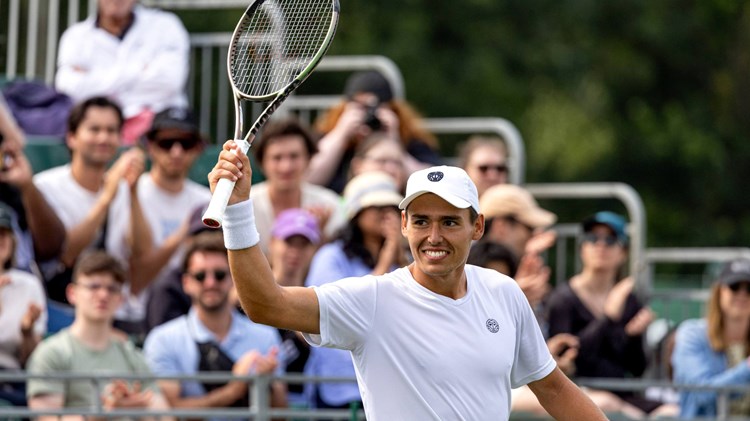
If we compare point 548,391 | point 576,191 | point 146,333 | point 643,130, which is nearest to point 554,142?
point 643,130

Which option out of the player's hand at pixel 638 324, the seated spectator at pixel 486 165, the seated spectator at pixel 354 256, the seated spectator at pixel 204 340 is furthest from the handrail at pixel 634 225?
the seated spectator at pixel 204 340

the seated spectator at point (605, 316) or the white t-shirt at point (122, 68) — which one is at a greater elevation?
the white t-shirt at point (122, 68)

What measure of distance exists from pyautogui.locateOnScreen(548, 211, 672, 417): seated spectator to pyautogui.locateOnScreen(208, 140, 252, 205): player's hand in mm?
4760

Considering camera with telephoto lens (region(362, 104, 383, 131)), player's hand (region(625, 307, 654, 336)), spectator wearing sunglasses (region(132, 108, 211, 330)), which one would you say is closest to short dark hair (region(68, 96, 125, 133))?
spectator wearing sunglasses (region(132, 108, 211, 330))

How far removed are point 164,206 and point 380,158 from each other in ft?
4.53

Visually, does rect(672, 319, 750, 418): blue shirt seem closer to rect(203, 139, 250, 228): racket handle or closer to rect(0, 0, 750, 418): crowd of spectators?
rect(0, 0, 750, 418): crowd of spectators

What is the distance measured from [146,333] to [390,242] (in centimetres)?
156

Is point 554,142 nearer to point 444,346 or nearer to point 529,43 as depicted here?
point 529,43

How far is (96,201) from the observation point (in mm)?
10469

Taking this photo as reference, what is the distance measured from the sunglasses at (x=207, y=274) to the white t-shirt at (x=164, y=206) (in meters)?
1.06

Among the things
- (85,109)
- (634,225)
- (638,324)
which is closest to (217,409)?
(85,109)

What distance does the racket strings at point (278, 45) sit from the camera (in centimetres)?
671

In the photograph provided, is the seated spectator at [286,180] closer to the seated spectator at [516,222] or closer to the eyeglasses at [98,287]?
the seated spectator at [516,222]

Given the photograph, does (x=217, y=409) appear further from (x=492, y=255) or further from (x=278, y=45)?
(x=278, y=45)
